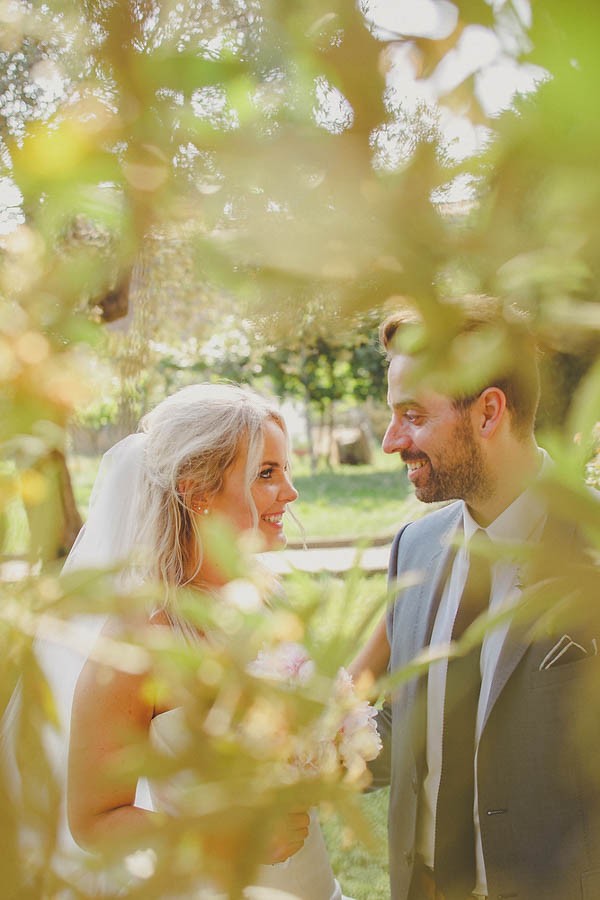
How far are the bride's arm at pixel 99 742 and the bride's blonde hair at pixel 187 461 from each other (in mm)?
375

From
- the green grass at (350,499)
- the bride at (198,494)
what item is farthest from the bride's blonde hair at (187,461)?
the green grass at (350,499)

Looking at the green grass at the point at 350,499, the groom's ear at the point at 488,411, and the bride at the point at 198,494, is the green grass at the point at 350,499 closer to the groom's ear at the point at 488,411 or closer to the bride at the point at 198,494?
the bride at the point at 198,494

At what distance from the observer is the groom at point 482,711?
154cm

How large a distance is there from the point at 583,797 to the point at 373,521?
8549 mm

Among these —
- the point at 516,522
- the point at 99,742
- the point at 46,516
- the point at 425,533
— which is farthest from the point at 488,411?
the point at 46,516

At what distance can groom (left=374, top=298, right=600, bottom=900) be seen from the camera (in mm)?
1545

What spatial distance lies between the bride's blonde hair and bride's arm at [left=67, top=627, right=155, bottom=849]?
37 cm

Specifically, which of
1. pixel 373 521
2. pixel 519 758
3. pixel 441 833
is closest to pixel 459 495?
pixel 519 758

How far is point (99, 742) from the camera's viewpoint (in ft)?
4.38

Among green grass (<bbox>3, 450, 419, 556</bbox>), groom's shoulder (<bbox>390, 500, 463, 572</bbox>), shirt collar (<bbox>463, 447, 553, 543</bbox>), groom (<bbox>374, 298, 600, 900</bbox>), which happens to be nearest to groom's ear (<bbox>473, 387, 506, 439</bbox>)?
groom (<bbox>374, 298, 600, 900</bbox>)

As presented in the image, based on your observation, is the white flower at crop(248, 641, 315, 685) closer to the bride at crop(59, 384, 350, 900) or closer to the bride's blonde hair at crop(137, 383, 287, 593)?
the bride at crop(59, 384, 350, 900)

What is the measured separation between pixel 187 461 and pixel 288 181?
153 centimetres

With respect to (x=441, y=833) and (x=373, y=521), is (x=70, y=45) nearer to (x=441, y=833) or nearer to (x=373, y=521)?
(x=441, y=833)

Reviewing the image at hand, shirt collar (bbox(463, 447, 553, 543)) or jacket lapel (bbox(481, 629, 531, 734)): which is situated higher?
shirt collar (bbox(463, 447, 553, 543))
